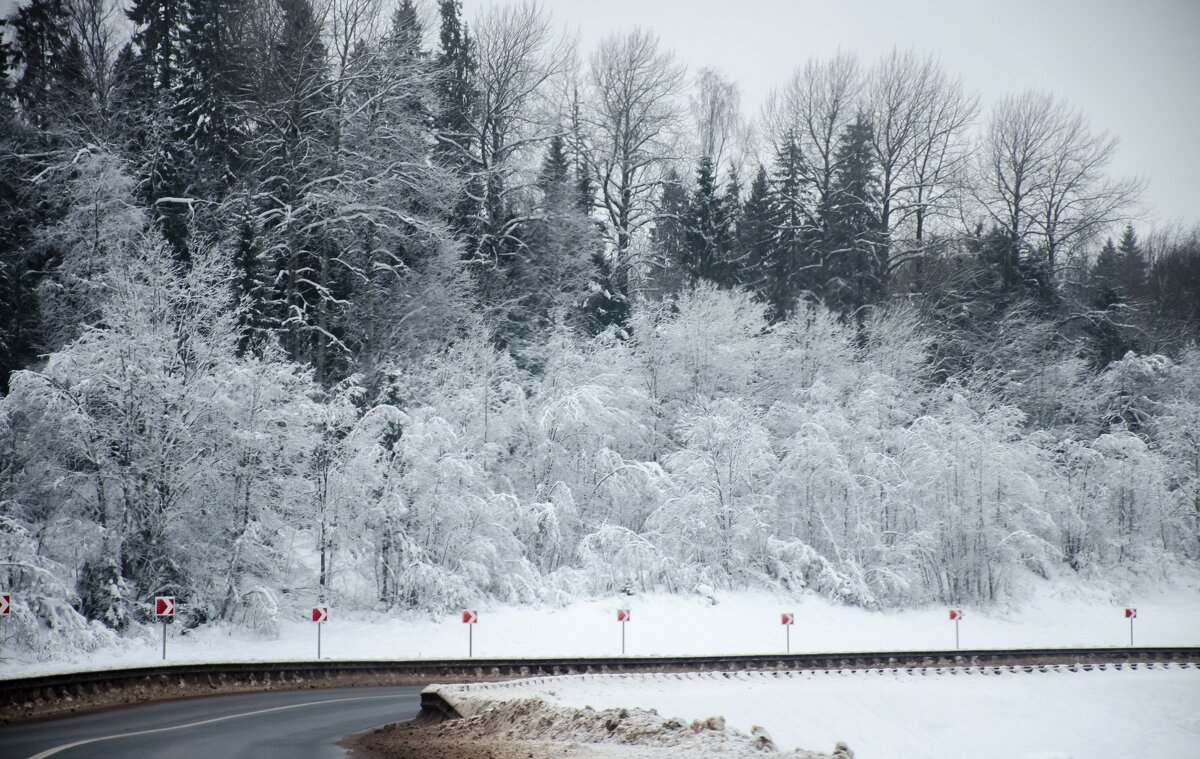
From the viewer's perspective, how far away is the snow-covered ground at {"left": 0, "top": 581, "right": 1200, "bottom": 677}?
25.7m

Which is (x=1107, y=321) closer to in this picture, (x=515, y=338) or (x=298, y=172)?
(x=515, y=338)

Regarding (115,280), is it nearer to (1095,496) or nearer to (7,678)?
(7,678)

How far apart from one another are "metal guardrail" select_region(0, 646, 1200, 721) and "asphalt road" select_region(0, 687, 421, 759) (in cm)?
109

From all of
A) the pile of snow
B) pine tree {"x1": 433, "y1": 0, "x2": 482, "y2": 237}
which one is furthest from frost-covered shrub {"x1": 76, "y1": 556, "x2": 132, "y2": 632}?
pine tree {"x1": 433, "y1": 0, "x2": 482, "y2": 237}

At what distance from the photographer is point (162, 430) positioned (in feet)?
87.5

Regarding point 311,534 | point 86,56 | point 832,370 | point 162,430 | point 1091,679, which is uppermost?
point 86,56

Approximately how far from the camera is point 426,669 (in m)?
23.0

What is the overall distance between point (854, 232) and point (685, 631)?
28.3 m

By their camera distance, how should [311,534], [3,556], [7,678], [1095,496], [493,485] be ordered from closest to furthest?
[7,678] < [3,556] < [311,534] < [493,485] < [1095,496]

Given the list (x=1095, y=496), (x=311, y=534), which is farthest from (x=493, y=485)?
(x=1095, y=496)

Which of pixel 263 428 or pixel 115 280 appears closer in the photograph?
pixel 115 280

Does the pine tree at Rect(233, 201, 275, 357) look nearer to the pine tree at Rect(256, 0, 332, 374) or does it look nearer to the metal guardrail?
the pine tree at Rect(256, 0, 332, 374)

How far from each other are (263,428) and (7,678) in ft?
42.5

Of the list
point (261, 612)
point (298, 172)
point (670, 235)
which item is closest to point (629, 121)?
point (670, 235)
